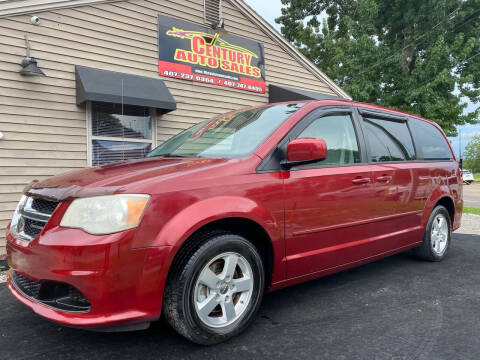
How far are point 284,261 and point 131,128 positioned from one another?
474cm

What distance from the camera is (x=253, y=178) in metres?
2.34

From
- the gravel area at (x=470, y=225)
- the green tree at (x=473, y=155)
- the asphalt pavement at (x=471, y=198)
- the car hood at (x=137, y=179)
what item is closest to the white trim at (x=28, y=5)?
the car hood at (x=137, y=179)

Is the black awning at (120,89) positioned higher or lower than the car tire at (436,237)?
higher

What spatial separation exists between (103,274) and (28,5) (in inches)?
206

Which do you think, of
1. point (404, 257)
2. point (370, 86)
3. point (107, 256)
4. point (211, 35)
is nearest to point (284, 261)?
point (107, 256)

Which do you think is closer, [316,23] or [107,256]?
[107,256]

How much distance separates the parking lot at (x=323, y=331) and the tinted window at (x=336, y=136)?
1.18 metres

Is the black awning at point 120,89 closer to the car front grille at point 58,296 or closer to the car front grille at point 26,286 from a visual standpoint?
the car front grille at point 26,286

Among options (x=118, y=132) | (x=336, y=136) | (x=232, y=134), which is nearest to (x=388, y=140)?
(x=336, y=136)

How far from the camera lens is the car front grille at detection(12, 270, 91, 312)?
187 cm

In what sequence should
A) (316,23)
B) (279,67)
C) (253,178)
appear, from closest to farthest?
1. (253,178)
2. (279,67)
3. (316,23)

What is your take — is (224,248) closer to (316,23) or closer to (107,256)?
(107,256)

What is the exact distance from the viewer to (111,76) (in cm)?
590

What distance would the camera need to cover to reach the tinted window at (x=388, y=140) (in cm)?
330
